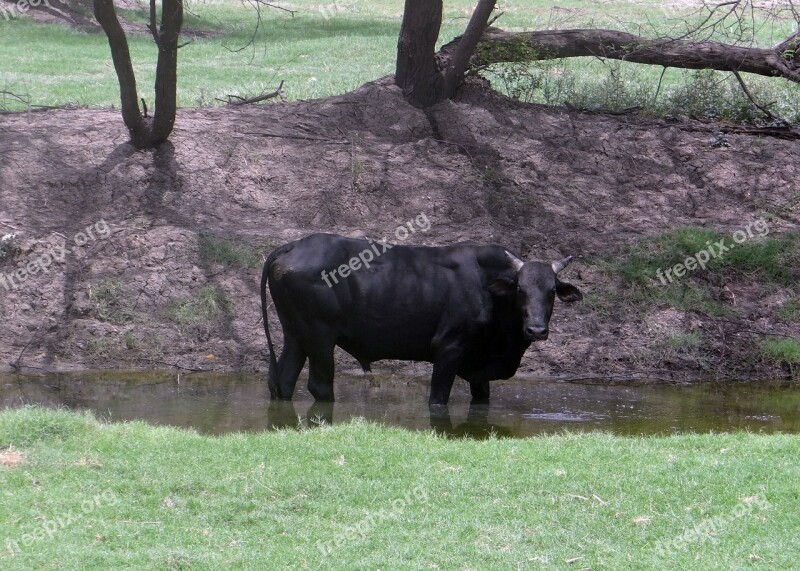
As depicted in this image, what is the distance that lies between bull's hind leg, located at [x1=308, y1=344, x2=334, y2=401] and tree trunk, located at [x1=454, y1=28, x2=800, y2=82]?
775 cm

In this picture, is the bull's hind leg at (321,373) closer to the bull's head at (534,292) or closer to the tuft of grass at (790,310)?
the bull's head at (534,292)

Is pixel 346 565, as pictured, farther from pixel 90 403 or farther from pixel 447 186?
pixel 447 186

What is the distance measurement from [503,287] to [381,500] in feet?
13.9

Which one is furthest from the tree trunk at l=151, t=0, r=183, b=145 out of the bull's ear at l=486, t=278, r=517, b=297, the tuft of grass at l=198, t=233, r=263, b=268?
the bull's ear at l=486, t=278, r=517, b=297

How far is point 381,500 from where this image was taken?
7.12 m

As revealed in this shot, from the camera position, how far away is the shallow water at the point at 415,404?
412 inches

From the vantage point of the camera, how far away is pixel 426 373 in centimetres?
1287

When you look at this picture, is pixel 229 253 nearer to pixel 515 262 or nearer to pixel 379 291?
pixel 379 291

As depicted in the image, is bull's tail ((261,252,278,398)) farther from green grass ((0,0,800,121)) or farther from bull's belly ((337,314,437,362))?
green grass ((0,0,800,121))

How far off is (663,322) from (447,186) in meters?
3.99

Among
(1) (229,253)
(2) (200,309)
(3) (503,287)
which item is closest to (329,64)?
(1) (229,253)

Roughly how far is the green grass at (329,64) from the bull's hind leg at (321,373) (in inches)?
217

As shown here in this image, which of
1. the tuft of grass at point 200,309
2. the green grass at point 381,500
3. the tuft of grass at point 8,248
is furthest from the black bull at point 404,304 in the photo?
the tuft of grass at point 8,248

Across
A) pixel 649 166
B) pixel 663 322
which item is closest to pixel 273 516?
pixel 663 322
